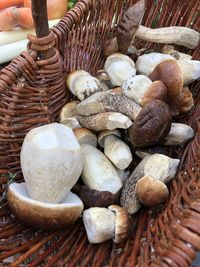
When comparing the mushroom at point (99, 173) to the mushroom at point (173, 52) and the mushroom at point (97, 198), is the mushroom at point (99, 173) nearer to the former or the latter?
the mushroom at point (97, 198)

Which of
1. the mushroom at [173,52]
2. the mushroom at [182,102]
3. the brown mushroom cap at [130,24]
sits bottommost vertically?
the mushroom at [182,102]

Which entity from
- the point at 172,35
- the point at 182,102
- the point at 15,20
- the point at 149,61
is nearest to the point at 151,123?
the point at 182,102

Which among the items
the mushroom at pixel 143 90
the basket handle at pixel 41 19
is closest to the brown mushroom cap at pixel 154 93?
the mushroom at pixel 143 90

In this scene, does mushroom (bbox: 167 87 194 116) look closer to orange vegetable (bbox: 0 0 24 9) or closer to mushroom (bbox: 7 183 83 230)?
mushroom (bbox: 7 183 83 230)

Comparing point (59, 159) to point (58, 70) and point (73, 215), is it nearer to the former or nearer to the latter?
point (73, 215)

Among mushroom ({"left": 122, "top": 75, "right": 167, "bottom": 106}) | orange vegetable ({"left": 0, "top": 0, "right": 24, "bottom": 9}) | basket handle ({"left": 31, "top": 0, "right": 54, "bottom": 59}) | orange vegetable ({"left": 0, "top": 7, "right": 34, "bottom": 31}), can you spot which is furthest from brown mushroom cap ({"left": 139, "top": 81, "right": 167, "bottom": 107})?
orange vegetable ({"left": 0, "top": 0, "right": 24, "bottom": 9})
